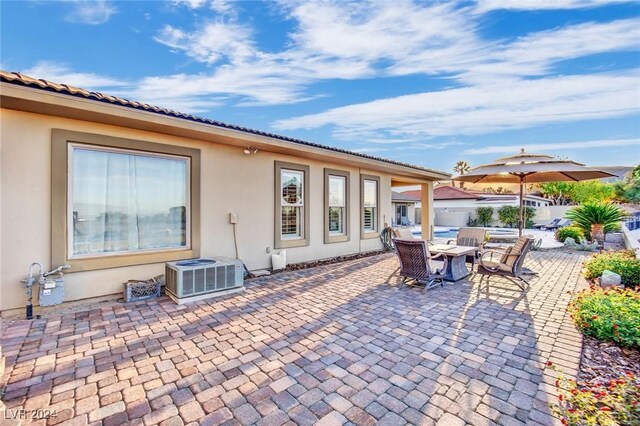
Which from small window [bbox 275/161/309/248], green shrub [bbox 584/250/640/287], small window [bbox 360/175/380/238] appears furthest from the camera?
small window [bbox 360/175/380/238]

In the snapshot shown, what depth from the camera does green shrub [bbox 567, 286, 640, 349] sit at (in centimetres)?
352

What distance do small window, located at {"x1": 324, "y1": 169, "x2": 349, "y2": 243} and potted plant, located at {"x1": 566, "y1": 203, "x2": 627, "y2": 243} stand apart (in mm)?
10801

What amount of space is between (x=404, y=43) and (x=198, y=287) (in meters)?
8.33

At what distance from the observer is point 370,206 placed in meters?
10.8

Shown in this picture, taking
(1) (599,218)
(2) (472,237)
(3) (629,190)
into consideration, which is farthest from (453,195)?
(3) (629,190)

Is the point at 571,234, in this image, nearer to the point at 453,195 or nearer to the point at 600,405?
the point at 600,405

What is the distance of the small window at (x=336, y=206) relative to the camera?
9168 millimetres

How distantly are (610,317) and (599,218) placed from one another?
36.9ft

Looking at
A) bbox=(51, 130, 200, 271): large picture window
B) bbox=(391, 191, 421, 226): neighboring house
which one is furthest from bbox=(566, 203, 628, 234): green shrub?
bbox=(51, 130, 200, 271): large picture window

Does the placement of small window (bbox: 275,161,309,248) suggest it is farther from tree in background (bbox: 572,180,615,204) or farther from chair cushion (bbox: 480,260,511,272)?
tree in background (bbox: 572,180,615,204)

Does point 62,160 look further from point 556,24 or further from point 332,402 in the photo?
point 556,24

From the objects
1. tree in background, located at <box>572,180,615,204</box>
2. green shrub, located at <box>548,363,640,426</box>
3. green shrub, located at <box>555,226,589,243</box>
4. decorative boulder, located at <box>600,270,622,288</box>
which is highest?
tree in background, located at <box>572,180,615,204</box>

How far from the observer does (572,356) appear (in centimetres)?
332

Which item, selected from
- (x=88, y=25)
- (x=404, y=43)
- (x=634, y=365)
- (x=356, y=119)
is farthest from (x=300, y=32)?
(x=634, y=365)
